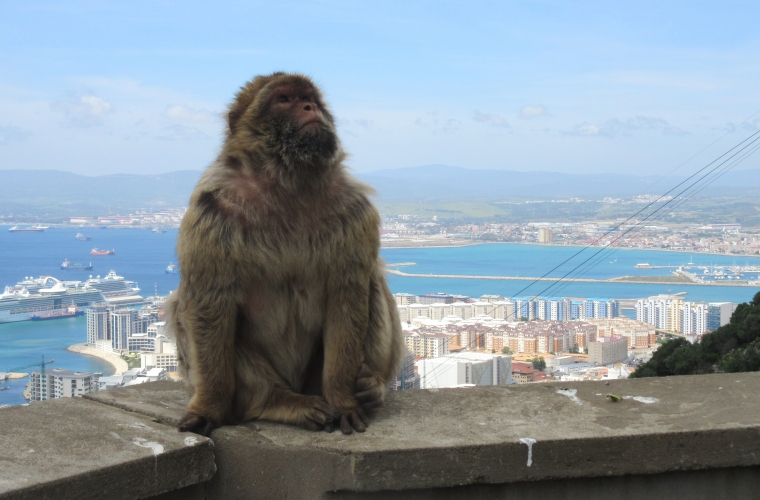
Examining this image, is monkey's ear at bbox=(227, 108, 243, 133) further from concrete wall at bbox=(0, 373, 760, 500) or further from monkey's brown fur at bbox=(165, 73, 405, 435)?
concrete wall at bbox=(0, 373, 760, 500)

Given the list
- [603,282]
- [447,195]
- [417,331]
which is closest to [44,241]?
[447,195]

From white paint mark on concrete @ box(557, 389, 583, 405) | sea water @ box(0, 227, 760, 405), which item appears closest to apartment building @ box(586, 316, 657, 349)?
sea water @ box(0, 227, 760, 405)

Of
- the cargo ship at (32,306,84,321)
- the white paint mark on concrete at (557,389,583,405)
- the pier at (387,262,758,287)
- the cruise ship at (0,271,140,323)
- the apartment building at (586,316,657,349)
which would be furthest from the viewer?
the pier at (387,262,758,287)

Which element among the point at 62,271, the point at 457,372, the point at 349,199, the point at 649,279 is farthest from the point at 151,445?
the point at 649,279

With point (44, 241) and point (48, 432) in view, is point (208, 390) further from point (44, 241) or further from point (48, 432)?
point (44, 241)

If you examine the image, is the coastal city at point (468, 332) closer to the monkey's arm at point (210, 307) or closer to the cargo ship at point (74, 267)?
the monkey's arm at point (210, 307)

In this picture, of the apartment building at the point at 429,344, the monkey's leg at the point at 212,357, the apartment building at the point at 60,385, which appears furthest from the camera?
the apartment building at the point at 429,344

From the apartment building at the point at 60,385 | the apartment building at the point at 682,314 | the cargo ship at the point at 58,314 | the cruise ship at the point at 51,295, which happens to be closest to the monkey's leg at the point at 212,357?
the apartment building at the point at 60,385
